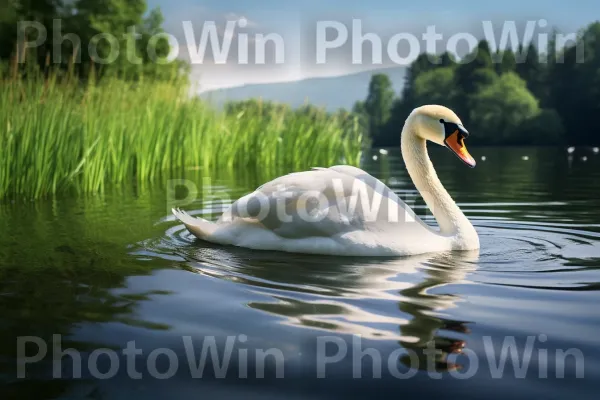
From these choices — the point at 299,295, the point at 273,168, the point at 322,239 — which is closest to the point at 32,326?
the point at 299,295

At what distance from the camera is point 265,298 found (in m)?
4.05

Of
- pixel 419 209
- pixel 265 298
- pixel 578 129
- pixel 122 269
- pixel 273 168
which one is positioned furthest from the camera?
pixel 578 129

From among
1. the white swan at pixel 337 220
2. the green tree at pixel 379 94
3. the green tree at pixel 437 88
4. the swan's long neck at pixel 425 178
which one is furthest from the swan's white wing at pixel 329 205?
the green tree at pixel 379 94

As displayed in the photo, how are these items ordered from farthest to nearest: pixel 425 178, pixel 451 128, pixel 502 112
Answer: pixel 502 112 → pixel 425 178 → pixel 451 128

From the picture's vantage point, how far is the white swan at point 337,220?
17.2ft

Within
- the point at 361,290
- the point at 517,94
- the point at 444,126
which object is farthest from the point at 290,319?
the point at 517,94

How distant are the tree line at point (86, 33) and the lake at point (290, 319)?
30.5 metres

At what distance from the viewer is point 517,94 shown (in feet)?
246

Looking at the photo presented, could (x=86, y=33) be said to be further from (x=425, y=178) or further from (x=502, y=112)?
(x=502, y=112)

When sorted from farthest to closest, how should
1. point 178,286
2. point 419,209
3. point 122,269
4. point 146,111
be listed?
point 146,111, point 419,209, point 122,269, point 178,286

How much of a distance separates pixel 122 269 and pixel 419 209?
4.87 metres

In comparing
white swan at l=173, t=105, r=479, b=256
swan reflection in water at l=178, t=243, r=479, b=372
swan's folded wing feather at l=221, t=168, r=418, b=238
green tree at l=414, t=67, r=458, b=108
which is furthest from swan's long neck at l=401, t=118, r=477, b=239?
green tree at l=414, t=67, r=458, b=108

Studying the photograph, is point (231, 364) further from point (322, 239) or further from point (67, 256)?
point (67, 256)

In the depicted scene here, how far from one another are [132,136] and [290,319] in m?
9.47
